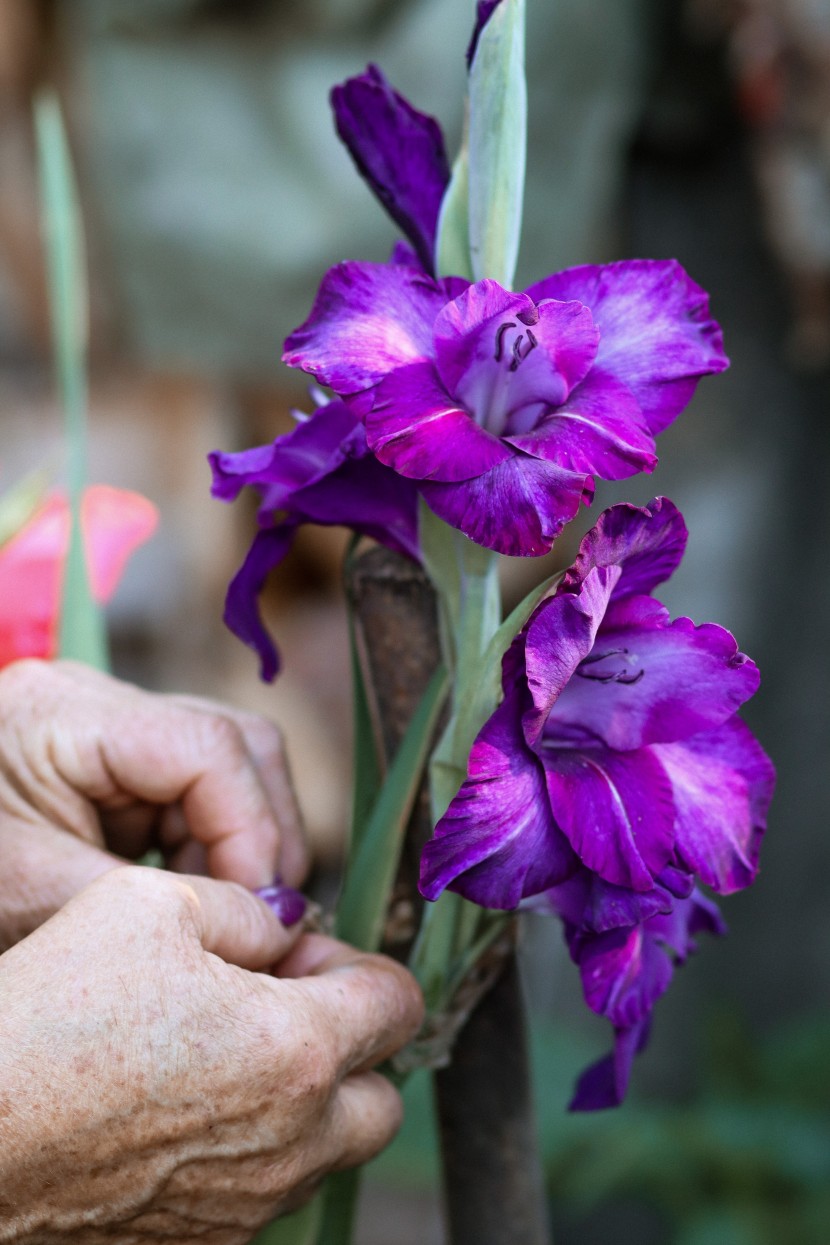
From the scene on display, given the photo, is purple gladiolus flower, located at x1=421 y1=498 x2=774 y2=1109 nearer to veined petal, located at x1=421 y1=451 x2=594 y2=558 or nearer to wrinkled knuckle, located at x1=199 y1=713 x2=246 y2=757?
A: veined petal, located at x1=421 y1=451 x2=594 y2=558

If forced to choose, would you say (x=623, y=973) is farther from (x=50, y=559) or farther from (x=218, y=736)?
(x=50, y=559)

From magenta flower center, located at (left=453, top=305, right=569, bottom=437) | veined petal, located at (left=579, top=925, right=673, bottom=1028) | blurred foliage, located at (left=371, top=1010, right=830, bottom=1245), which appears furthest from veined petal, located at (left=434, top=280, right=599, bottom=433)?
blurred foliage, located at (left=371, top=1010, right=830, bottom=1245)

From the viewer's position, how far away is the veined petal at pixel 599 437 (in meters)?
0.46

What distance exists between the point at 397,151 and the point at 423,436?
18 centimetres

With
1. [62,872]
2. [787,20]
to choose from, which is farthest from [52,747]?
[787,20]

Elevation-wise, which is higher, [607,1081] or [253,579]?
[253,579]

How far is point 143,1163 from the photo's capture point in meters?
0.50

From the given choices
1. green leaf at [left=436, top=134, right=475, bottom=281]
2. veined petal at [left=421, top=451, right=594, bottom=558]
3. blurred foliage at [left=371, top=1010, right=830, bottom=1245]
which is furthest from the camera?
blurred foliage at [left=371, top=1010, right=830, bottom=1245]

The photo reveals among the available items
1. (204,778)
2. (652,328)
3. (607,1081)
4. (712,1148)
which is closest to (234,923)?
(204,778)

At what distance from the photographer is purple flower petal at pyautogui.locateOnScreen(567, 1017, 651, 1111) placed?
586 mm

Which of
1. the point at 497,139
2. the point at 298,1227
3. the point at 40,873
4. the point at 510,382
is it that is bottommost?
the point at 298,1227

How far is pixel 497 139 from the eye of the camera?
1.69 feet

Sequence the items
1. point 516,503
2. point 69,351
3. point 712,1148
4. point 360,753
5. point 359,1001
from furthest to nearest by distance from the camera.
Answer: point 712,1148 → point 69,351 → point 360,753 → point 359,1001 → point 516,503

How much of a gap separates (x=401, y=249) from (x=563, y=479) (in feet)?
0.61
